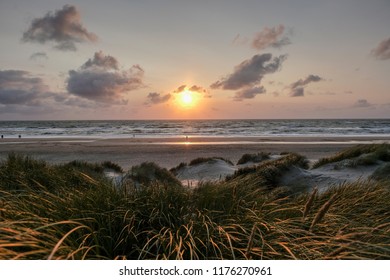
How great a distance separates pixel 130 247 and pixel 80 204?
63 centimetres

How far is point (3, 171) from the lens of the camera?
196 inches

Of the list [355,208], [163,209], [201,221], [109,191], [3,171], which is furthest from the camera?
[3,171]

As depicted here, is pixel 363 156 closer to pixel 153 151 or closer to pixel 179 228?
pixel 179 228

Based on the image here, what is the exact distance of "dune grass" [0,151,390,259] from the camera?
2.01 m

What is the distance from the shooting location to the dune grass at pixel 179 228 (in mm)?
2012

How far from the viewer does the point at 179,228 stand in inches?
89.8

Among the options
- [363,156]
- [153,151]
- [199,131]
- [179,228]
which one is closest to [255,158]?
[363,156]

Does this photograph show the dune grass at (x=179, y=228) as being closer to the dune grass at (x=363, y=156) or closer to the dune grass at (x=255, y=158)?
the dune grass at (x=363, y=156)

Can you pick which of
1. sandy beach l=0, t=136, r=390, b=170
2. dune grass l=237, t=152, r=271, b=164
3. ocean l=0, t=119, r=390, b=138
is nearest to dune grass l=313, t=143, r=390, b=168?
dune grass l=237, t=152, r=271, b=164

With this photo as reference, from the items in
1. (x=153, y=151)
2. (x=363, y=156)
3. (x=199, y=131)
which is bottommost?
(x=153, y=151)
